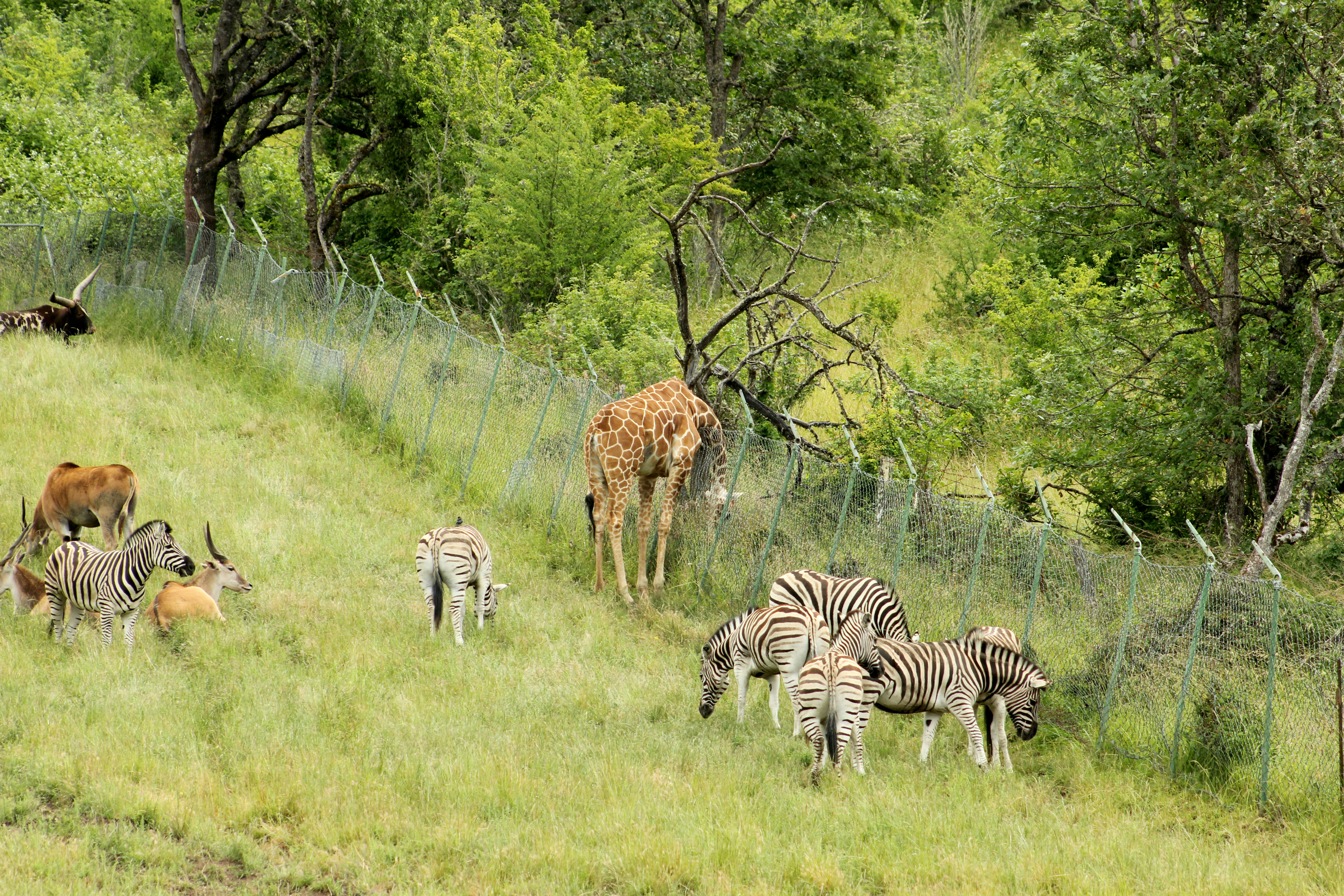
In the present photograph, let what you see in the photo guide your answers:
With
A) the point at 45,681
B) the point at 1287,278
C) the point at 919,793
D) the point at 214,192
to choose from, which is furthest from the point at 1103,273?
the point at 45,681

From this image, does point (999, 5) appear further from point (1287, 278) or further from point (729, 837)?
point (729, 837)

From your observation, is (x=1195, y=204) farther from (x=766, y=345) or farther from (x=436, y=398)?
(x=436, y=398)

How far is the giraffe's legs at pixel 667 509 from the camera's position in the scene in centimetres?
1488

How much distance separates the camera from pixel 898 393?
16.3 metres

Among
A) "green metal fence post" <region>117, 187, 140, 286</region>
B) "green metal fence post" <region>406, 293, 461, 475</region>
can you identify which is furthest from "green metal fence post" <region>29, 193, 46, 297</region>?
"green metal fence post" <region>406, 293, 461, 475</region>

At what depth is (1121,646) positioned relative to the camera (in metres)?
11.0

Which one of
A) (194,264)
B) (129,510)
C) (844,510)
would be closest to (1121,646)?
(844,510)

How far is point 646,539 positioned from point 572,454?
76.1 inches

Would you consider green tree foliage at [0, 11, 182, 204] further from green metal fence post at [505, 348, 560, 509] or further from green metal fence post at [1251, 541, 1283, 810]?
green metal fence post at [1251, 541, 1283, 810]

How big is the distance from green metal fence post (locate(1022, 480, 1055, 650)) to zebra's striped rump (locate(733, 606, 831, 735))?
79.3 inches

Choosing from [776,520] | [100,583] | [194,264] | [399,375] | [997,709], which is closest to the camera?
[997,709]

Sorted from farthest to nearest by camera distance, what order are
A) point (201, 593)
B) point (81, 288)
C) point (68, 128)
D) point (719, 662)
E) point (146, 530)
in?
point (68, 128), point (81, 288), point (201, 593), point (146, 530), point (719, 662)

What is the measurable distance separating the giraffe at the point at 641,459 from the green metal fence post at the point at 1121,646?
540 centimetres

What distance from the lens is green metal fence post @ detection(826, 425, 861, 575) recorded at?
44.0ft
